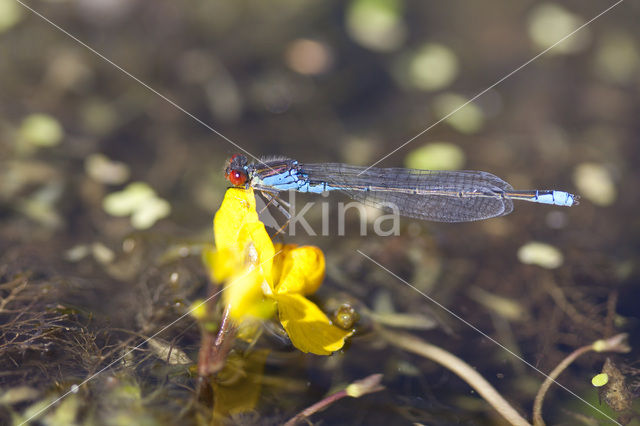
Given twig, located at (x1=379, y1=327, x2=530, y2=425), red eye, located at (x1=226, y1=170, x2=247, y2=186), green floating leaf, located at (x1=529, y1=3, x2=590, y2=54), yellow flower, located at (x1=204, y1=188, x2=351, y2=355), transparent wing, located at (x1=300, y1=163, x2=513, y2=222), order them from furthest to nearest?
green floating leaf, located at (x1=529, y1=3, x2=590, y2=54)
transparent wing, located at (x1=300, y1=163, x2=513, y2=222)
red eye, located at (x1=226, y1=170, x2=247, y2=186)
twig, located at (x1=379, y1=327, x2=530, y2=425)
yellow flower, located at (x1=204, y1=188, x2=351, y2=355)

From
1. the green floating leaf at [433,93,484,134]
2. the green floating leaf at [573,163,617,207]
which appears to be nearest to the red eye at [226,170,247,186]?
the green floating leaf at [433,93,484,134]

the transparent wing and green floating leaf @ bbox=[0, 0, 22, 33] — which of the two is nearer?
the transparent wing

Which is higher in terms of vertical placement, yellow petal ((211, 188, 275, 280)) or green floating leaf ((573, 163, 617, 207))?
yellow petal ((211, 188, 275, 280))

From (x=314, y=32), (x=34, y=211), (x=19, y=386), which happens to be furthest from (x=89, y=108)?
(x=19, y=386)

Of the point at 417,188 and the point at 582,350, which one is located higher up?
the point at 417,188

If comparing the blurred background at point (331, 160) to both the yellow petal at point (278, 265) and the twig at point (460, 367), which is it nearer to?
the twig at point (460, 367)

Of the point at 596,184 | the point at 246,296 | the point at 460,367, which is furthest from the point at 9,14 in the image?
the point at 596,184

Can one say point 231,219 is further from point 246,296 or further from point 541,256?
point 541,256

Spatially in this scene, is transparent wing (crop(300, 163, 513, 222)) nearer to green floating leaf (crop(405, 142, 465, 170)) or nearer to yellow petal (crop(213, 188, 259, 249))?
green floating leaf (crop(405, 142, 465, 170))
